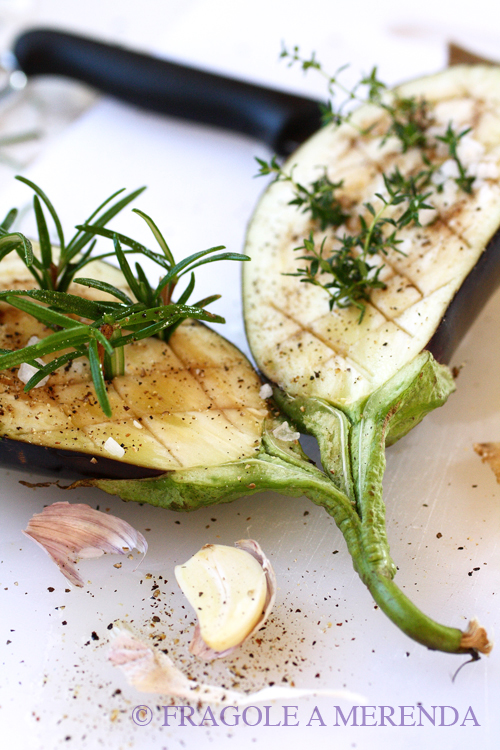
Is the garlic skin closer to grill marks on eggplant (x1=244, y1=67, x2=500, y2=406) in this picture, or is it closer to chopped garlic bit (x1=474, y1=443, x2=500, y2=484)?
grill marks on eggplant (x1=244, y1=67, x2=500, y2=406)

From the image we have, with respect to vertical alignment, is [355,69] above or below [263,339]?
above

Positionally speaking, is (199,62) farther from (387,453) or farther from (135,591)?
(135,591)

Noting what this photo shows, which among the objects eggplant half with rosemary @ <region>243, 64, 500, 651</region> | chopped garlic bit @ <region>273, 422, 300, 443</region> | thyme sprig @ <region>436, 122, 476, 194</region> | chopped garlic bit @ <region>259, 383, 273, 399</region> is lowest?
chopped garlic bit @ <region>273, 422, 300, 443</region>

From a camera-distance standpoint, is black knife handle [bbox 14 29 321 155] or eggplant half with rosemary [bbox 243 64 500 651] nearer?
eggplant half with rosemary [bbox 243 64 500 651]

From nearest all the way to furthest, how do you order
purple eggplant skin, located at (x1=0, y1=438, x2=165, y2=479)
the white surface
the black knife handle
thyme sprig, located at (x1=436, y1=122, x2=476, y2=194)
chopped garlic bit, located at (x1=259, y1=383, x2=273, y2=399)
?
the white surface → purple eggplant skin, located at (x1=0, y1=438, x2=165, y2=479) → chopped garlic bit, located at (x1=259, y1=383, x2=273, y2=399) → thyme sprig, located at (x1=436, y1=122, x2=476, y2=194) → the black knife handle

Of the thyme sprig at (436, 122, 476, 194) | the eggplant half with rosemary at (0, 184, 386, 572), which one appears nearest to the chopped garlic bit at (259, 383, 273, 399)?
the eggplant half with rosemary at (0, 184, 386, 572)

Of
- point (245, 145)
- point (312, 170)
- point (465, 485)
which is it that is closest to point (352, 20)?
point (245, 145)

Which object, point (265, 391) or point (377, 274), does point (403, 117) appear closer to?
point (377, 274)
